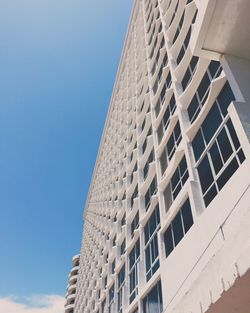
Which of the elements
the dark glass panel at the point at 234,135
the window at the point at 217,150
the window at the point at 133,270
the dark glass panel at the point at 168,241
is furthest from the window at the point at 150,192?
the dark glass panel at the point at 234,135

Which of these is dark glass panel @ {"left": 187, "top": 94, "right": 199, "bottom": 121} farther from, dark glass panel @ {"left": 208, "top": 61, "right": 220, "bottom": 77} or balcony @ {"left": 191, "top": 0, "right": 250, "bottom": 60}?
balcony @ {"left": 191, "top": 0, "right": 250, "bottom": 60}

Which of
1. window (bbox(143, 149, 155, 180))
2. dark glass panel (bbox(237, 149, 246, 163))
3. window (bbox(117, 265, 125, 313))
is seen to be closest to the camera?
dark glass panel (bbox(237, 149, 246, 163))

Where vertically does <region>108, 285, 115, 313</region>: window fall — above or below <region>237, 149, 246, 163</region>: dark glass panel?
above

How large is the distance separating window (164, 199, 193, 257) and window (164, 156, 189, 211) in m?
1.13

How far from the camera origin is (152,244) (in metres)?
14.2

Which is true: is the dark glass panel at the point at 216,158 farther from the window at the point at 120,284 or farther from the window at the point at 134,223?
the window at the point at 120,284

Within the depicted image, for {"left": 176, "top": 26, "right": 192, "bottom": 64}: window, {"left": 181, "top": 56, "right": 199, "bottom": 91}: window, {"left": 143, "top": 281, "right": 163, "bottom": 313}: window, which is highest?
{"left": 176, "top": 26, "right": 192, "bottom": 64}: window

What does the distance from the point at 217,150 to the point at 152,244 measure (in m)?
7.00

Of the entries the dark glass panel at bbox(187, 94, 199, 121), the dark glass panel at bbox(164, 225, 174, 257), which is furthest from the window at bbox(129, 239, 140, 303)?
the dark glass panel at bbox(187, 94, 199, 121)

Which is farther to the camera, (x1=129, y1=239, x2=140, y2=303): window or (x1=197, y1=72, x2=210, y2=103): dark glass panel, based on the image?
(x1=129, y1=239, x2=140, y2=303): window

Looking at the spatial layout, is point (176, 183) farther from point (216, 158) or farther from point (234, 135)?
point (234, 135)

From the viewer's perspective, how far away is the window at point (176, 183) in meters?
11.7

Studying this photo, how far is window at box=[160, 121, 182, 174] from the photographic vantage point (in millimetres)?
13406

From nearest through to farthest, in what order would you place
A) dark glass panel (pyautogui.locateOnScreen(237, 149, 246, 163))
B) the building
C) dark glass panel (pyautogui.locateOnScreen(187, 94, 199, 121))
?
dark glass panel (pyautogui.locateOnScreen(237, 149, 246, 163)), dark glass panel (pyautogui.locateOnScreen(187, 94, 199, 121)), the building
